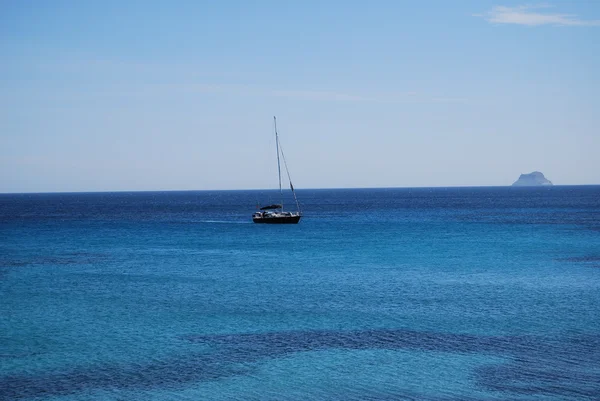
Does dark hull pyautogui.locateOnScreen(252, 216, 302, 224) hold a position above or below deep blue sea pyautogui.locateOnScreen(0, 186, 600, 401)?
above

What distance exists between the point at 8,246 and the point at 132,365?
5963 cm

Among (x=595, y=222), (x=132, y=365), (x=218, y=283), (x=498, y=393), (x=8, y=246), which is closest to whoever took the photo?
(x=498, y=393)

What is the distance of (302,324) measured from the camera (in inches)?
1427

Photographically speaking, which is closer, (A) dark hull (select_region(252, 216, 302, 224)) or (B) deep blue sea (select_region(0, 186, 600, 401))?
(B) deep blue sea (select_region(0, 186, 600, 401))

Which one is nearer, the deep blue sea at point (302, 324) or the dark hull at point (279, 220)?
the deep blue sea at point (302, 324)

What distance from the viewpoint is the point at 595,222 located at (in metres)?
116

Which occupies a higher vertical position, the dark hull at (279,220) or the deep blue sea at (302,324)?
the dark hull at (279,220)

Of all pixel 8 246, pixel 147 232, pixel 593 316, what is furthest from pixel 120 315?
pixel 147 232

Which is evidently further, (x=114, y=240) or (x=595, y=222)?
(x=595, y=222)

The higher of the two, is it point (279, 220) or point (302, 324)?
point (279, 220)

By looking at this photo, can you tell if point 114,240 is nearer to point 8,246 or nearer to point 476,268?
point 8,246

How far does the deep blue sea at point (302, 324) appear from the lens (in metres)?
26.1

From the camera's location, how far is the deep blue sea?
26.1 metres

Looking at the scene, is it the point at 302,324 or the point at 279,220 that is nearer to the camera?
the point at 302,324
